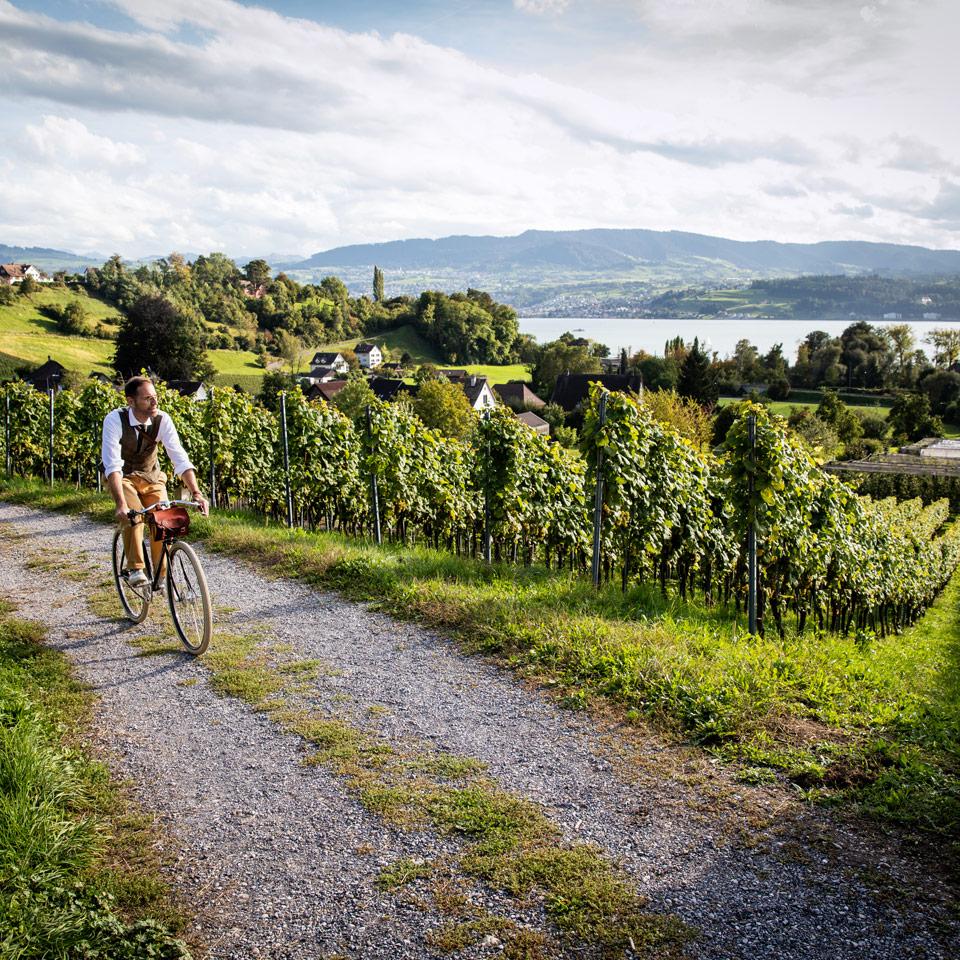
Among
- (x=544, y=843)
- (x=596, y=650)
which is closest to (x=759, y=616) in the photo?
(x=596, y=650)

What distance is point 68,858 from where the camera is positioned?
356cm

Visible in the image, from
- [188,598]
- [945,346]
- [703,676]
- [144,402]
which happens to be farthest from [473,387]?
[703,676]

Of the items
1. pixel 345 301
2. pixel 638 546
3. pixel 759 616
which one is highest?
pixel 345 301

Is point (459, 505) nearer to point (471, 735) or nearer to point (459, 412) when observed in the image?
point (471, 735)

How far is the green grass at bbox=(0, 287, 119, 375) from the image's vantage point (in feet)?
249

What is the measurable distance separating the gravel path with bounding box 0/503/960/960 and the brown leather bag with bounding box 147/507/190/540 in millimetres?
1047

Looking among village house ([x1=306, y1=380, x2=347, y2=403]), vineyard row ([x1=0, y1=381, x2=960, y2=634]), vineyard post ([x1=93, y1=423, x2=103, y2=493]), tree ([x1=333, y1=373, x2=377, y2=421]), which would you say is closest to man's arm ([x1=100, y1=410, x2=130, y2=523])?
vineyard row ([x1=0, y1=381, x2=960, y2=634])

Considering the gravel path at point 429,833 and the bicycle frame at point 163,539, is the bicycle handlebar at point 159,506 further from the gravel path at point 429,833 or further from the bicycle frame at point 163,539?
the gravel path at point 429,833

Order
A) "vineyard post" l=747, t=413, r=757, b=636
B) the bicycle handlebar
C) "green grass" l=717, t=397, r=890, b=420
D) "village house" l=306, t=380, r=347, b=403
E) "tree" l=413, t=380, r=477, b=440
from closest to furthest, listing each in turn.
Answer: the bicycle handlebar
"vineyard post" l=747, t=413, r=757, b=636
"tree" l=413, t=380, r=477, b=440
"village house" l=306, t=380, r=347, b=403
"green grass" l=717, t=397, r=890, b=420

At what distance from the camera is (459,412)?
63.6 m

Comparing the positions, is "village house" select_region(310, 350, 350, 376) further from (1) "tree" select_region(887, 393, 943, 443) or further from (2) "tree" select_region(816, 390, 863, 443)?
(1) "tree" select_region(887, 393, 943, 443)

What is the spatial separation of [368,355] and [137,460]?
105085 millimetres

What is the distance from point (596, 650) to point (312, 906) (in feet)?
10.4

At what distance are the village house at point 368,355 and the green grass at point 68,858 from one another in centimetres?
10435
